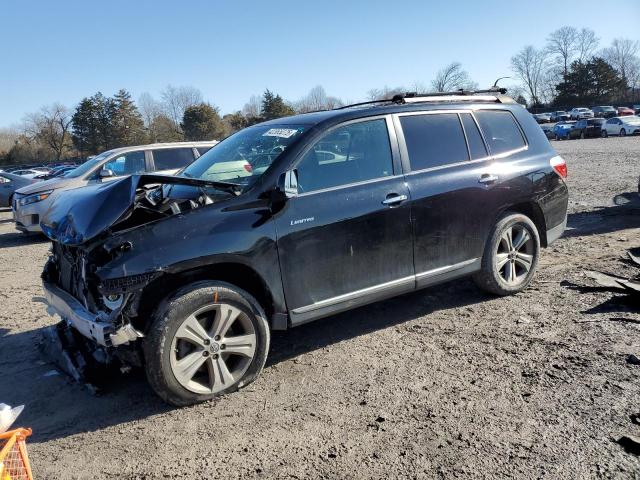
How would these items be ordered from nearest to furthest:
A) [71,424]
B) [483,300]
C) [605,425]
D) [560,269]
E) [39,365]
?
[605,425], [71,424], [39,365], [483,300], [560,269]

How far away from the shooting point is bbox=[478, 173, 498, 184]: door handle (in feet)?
15.8

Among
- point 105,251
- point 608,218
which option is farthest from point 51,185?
point 608,218

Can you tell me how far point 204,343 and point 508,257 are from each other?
3.19 metres

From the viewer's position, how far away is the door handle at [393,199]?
4.22m

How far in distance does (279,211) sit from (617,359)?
8.90 feet

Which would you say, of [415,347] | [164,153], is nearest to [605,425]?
[415,347]

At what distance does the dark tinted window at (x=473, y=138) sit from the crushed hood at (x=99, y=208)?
2408 millimetres

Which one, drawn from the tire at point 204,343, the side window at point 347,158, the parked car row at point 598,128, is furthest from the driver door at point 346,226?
the parked car row at point 598,128

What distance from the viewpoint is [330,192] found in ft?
13.2

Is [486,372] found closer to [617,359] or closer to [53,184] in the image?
[617,359]

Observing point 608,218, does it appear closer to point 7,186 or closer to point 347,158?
point 347,158

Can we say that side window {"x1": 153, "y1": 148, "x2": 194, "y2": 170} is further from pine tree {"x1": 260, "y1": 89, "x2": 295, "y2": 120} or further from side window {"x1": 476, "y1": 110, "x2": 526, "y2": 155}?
pine tree {"x1": 260, "y1": 89, "x2": 295, "y2": 120}

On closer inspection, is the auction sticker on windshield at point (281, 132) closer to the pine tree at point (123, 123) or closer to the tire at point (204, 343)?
the tire at point (204, 343)

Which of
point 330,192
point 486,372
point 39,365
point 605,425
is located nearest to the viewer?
point 605,425
